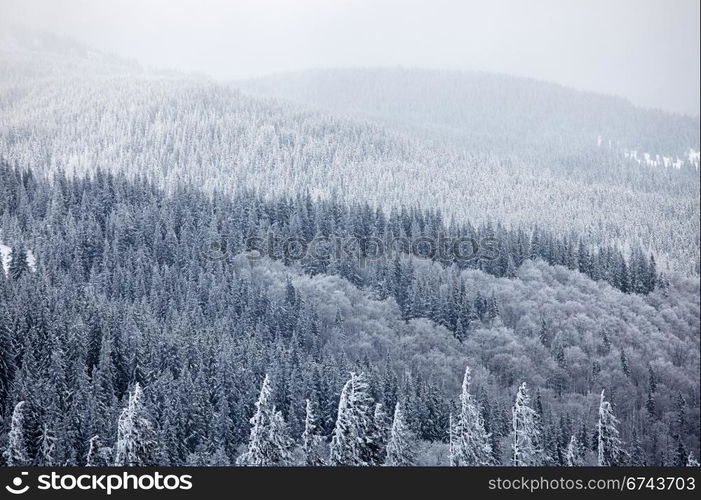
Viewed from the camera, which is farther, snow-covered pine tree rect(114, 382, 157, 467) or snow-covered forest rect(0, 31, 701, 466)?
snow-covered forest rect(0, 31, 701, 466)

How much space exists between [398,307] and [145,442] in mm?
63211

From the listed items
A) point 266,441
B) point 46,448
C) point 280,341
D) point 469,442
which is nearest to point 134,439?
point 46,448

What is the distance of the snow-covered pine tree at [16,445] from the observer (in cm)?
6091

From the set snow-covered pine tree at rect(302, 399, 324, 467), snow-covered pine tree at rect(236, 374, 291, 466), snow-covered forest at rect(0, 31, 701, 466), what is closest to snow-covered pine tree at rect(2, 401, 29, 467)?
snow-covered forest at rect(0, 31, 701, 466)

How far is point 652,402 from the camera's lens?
10788cm

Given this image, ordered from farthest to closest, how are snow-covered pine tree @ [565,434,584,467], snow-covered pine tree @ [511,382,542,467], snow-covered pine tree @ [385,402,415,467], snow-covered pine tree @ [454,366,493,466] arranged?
1. snow-covered pine tree @ [565,434,584,467]
2. snow-covered pine tree @ [454,366,493,466]
3. snow-covered pine tree @ [511,382,542,467]
4. snow-covered pine tree @ [385,402,415,467]

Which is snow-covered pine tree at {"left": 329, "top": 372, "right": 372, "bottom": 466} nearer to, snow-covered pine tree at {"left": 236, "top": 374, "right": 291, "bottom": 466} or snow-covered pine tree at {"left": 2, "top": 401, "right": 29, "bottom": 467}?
snow-covered pine tree at {"left": 236, "top": 374, "right": 291, "bottom": 466}

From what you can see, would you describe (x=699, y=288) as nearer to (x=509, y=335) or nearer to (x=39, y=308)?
(x=509, y=335)

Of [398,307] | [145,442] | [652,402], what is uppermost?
[145,442]

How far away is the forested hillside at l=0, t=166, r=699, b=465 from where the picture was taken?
70188mm

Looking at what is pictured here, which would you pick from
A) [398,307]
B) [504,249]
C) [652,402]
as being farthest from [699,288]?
[398,307]

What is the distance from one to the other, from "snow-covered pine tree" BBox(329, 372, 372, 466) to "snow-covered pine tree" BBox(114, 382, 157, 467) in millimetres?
12577

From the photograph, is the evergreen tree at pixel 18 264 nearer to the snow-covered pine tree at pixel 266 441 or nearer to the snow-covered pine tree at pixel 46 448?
the snow-covered pine tree at pixel 46 448

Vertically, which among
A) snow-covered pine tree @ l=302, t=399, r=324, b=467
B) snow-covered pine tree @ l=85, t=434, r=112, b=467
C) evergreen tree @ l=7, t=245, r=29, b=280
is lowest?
snow-covered pine tree @ l=302, t=399, r=324, b=467
